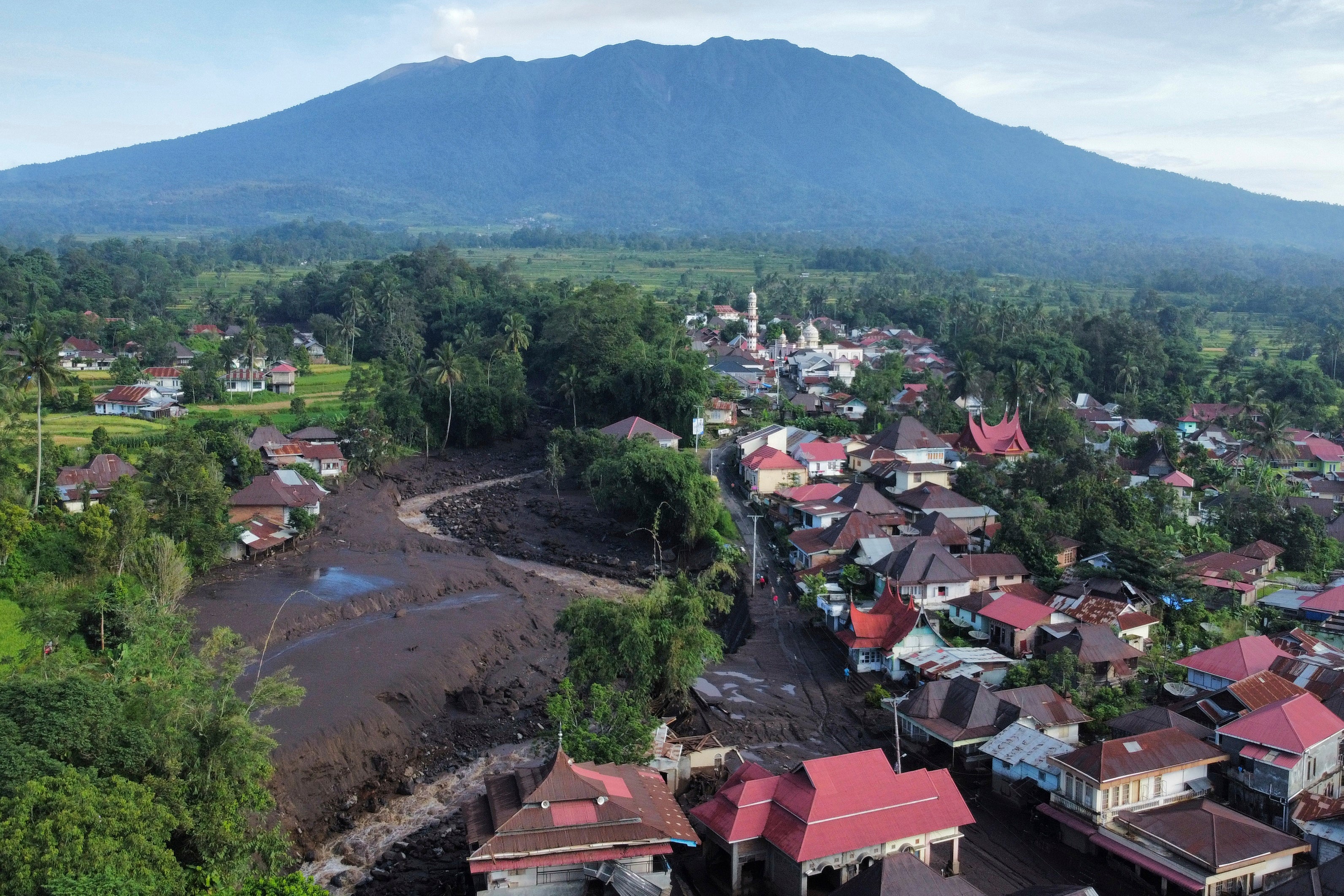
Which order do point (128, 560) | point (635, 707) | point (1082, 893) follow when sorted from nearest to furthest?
point (1082, 893) < point (635, 707) < point (128, 560)

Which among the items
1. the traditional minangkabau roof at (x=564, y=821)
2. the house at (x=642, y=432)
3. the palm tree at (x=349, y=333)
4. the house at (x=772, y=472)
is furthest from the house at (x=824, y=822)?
the palm tree at (x=349, y=333)

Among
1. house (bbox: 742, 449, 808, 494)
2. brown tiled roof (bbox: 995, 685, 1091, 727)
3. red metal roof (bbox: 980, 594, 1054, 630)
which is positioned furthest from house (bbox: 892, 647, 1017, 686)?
house (bbox: 742, 449, 808, 494)

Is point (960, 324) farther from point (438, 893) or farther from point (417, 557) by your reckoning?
point (438, 893)

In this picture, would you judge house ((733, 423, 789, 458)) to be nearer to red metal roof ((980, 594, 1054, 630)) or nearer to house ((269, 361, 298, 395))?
red metal roof ((980, 594, 1054, 630))

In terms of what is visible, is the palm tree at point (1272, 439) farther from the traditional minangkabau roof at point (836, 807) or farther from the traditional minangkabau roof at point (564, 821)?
the traditional minangkabau roof at point (564, 821)

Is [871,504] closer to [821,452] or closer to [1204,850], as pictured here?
[821,452]

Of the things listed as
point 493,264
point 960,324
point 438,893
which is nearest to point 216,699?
point 438,893
